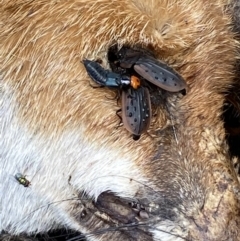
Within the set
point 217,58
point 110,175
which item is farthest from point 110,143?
point 217,58

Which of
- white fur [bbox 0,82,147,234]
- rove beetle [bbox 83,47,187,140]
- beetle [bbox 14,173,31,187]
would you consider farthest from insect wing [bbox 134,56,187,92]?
beetle [bbox 14,173,31,187]

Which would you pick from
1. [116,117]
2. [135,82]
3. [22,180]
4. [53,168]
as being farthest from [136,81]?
[22,180]

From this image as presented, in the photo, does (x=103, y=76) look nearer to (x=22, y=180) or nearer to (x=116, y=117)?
(x=116, y=117)

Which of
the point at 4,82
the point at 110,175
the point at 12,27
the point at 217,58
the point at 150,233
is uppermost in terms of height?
the point at 12,27

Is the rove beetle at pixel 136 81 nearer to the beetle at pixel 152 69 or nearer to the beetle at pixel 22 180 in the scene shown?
the beetle at pixel 152 69

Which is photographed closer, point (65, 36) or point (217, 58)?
point (65, 36)

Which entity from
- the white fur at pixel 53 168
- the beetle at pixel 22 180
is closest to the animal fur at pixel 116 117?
the white fur at pixel 53 168

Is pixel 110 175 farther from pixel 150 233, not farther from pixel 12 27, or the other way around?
pixel 12 27

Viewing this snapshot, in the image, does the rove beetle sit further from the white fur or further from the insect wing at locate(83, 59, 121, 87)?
the white fur

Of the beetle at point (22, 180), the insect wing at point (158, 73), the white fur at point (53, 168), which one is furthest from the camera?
the beetle at point (22, 180)
